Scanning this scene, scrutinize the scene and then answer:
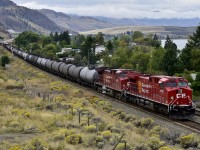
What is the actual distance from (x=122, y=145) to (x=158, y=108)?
17.0 meters

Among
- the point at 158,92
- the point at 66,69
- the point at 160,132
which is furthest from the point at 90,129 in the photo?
the point at 66,69

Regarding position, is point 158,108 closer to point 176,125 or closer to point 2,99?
point 176,125

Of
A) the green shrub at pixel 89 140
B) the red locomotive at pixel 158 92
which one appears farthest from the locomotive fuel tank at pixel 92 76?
the green shrub at pixel 89 140

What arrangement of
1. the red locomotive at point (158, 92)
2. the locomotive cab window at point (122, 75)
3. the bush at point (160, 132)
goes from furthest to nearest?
the locomotive cab window at point (122, 75)
the red locomotive at point (158, 92)
the bush at point (160, 132)

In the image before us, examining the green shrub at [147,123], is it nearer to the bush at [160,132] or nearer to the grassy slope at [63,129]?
the grassy slope at [63,129]

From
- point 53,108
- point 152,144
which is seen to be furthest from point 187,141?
point 53,108

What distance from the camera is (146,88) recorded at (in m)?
36.1

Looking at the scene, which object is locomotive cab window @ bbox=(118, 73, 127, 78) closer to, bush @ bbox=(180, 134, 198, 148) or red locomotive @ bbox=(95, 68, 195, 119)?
red locomotive @ bbox=(95, 68, 195, 119)

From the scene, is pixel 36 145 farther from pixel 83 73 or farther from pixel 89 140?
Answer: pixel 83 73

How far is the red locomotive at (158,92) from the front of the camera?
3166 centimetres

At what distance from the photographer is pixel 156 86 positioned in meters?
34.0

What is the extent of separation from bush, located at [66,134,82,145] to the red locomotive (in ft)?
44.0

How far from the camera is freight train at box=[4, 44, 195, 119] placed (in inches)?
1247

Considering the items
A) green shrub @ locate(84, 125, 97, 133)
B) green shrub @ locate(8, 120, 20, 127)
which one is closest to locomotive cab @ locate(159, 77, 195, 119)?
green shrub @ locate(84, 125, 97, 133)
